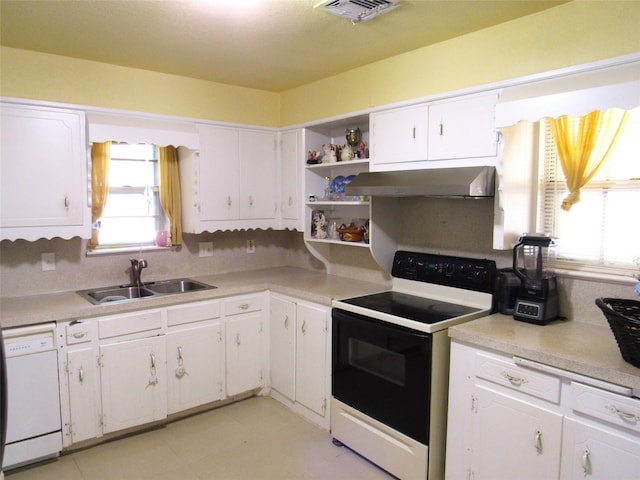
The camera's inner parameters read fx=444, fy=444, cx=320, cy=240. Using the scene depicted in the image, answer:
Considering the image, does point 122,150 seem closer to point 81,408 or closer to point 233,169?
point 233,169

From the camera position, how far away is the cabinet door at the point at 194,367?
9.47 ft

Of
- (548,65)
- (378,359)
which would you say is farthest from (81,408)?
(548,65)

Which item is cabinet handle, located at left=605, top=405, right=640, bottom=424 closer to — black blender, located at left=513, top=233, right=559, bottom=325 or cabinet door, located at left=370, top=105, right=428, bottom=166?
black blender, located at left=513, top=233, right=559, bottom=325

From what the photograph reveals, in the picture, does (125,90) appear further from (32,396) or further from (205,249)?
(32,396)

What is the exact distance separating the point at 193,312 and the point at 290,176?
1.29 m

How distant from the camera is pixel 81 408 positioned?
256cm

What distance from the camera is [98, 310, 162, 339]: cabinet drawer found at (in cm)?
262

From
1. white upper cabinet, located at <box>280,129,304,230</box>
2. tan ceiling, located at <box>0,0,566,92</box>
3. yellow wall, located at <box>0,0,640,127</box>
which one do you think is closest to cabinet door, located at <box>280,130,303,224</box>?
white upper cabinet, located at <box>280,129,304,230</box>

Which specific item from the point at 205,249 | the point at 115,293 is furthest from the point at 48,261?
the point at 205,249

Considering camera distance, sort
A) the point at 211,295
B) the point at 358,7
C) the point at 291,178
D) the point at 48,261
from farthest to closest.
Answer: the point at 291,178 → the point at 211,295 → the point at 48,261 → the point at 358,7

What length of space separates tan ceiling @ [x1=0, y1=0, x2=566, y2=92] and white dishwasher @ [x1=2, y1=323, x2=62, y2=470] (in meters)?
1.60

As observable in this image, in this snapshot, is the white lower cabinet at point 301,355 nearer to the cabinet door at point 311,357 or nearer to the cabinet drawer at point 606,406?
the cabinet door at point 311,357

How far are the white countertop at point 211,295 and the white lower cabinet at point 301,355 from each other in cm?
11

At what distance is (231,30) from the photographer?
7.68 feet
